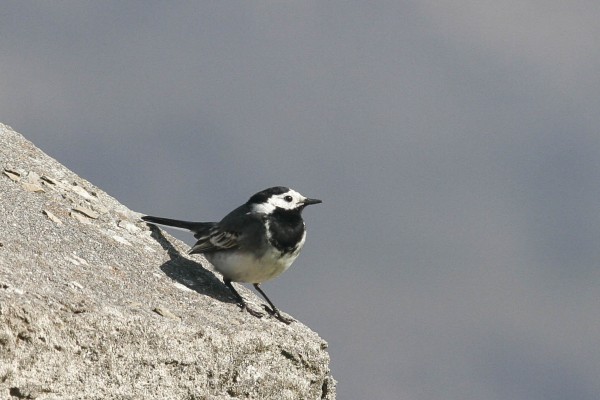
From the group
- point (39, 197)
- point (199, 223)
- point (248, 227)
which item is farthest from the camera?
point (199, 223)

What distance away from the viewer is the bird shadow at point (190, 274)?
9.36 meters

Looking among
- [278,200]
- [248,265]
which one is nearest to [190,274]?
[248,265]

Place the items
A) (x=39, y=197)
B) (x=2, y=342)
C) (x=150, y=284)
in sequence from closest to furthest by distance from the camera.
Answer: (x=2, y=342)
(x=150, y=284)
(x=39, y=197)

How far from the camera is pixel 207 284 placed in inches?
389

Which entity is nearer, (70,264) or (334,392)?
(70,264)

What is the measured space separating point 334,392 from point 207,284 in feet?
6.26

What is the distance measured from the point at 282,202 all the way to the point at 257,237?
2.09 feet

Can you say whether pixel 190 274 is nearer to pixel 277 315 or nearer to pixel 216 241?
pixel 216 241

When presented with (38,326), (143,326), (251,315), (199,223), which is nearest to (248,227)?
(199,223)

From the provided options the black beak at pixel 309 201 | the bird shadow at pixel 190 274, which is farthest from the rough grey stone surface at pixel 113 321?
the black beak at pixel 309 201

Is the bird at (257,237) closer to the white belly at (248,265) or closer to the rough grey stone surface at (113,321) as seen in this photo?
the white belly at (248,265)

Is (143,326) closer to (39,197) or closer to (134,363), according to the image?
(134,363)

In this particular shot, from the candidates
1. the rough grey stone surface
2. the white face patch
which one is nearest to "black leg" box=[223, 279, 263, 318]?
the rough grey stone surface

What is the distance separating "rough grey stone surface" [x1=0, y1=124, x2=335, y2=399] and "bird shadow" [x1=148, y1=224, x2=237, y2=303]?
0.08 ft
